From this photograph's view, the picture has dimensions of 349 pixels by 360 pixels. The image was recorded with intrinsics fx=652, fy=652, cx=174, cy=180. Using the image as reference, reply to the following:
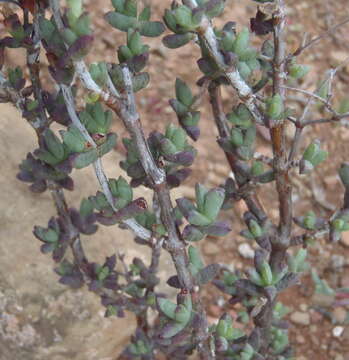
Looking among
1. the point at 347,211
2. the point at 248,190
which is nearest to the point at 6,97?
the point at 248,190

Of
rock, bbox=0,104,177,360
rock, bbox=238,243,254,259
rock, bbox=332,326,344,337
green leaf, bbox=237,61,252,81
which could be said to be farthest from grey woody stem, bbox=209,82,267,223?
rock, bbox=238,243,254,259

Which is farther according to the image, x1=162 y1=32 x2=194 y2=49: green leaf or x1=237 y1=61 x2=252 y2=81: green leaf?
x1=237 y1=61 x2=252 y2=81: green leaf

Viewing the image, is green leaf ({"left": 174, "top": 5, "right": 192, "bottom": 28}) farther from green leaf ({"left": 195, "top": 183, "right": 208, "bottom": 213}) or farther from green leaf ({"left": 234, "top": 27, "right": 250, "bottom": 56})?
green leaf ({"left": 195, "top": 183, "right": 208, "bottom": 213})

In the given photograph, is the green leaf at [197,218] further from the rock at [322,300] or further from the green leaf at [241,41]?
the rock at [322,300]

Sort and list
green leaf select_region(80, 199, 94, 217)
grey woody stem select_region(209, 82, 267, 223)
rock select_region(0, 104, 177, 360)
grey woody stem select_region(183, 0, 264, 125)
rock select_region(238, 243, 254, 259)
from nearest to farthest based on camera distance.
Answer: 1. grey woody stem select_region(183, 0, 264, 125)
2. grey woody stem select_region(209, 82, 267, 223)
3. green leaf select_region(80, 199, 94, 217)
4. rock select_region(0, 104, 177, 360)
5. rock select_region(238, 243, 254, 259)

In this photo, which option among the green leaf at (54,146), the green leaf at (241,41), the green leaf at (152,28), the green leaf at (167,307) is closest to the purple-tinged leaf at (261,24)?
the green leaf at (241,41)

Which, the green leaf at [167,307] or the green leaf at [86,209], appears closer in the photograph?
the green leaf at [167,307]

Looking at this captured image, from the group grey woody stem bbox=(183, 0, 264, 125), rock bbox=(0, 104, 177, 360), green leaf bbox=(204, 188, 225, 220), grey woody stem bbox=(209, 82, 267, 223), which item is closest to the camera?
grey woody stem bbox=(183, 0, 264, 125)
